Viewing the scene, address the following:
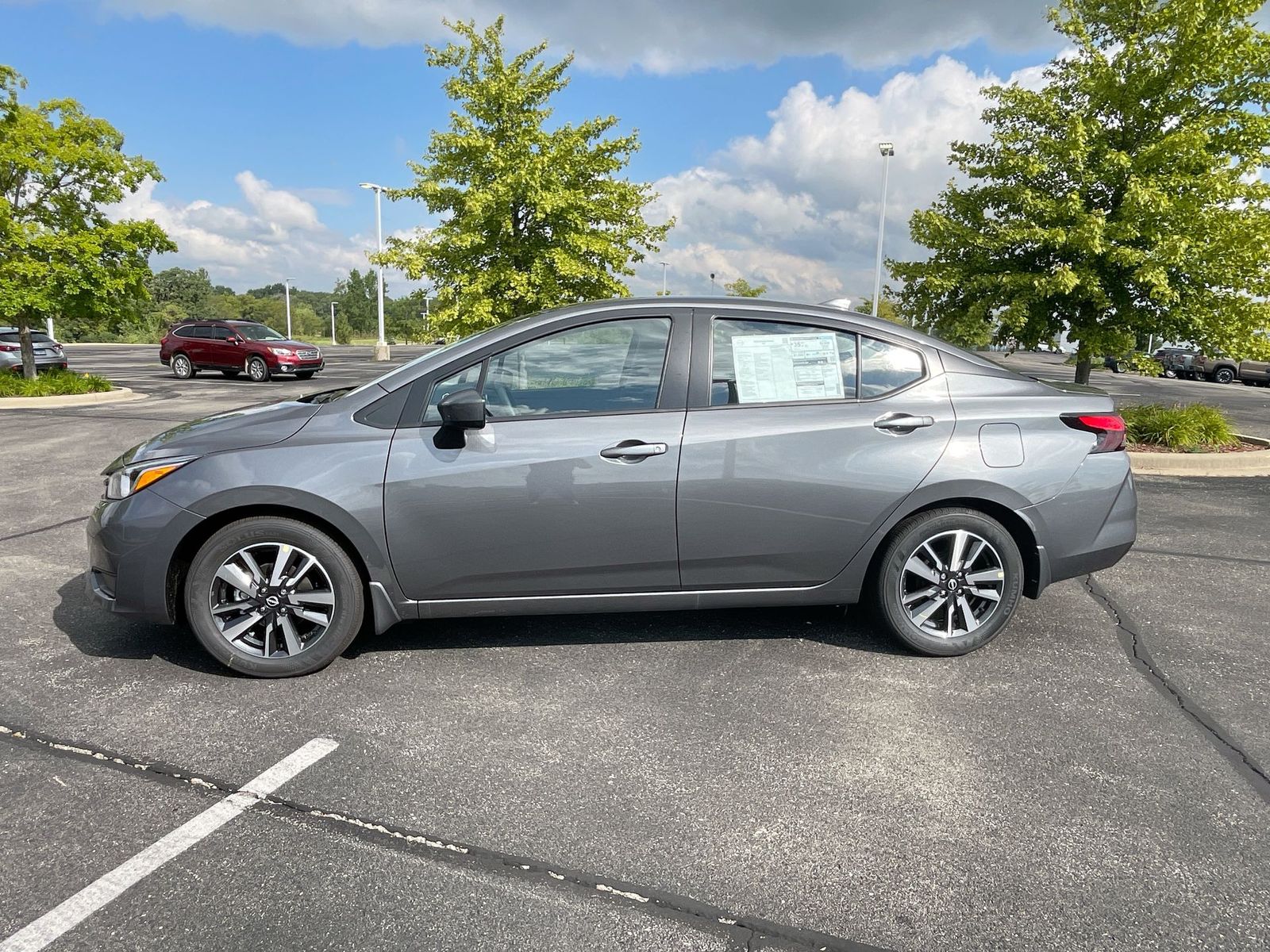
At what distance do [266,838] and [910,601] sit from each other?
9.44ft

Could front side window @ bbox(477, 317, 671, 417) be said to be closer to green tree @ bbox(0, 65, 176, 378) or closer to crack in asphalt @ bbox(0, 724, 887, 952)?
crack in asphalt @ bbox(0, 724, 887, 952)

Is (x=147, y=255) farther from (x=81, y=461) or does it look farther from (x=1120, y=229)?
(x=1120, y=229)

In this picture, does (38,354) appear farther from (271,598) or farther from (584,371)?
(584,371)

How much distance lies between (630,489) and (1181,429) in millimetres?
9099

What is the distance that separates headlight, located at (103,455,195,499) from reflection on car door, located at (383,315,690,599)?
0.95 m

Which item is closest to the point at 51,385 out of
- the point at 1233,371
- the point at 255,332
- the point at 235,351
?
the point at 235,351

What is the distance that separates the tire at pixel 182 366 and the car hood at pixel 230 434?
22588mm

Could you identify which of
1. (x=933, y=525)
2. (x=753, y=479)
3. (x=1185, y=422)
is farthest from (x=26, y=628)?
(x=1185, y=422)

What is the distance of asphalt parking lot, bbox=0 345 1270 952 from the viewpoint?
2.21 meters

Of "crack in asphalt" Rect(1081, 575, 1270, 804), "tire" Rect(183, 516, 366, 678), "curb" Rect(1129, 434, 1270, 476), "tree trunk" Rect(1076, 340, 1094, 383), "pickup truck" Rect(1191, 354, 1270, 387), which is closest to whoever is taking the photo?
"crack in asphalt" Rect(1081, 575, 1270, 804)

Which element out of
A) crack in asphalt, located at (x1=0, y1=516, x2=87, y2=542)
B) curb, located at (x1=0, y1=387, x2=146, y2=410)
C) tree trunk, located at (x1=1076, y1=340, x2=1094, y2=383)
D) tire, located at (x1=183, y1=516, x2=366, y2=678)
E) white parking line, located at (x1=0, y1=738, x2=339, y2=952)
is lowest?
white parking line, located at (x1=0, y1=738, x2=339, y2=952)

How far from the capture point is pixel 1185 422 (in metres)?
9.99

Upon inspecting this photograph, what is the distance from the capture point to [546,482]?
3568 millimetres

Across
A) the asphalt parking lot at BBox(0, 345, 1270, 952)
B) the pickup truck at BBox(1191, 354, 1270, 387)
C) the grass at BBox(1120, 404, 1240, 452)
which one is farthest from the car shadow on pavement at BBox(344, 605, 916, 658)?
the pickup truck at BBox(1191, 354, 1270, 387)
